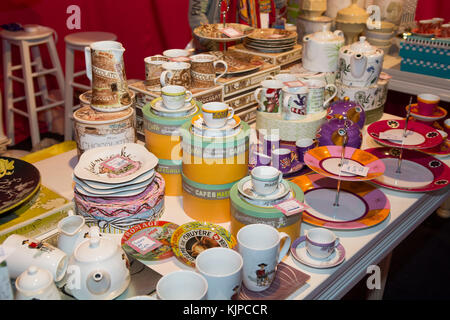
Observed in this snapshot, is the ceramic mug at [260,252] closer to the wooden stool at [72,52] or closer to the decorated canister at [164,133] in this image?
the decorated canister at [164,133]

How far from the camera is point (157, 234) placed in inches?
51.1

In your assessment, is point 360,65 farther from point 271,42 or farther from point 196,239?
point 196,239

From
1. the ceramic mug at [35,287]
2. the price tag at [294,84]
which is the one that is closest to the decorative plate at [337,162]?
the price tag at [294,84]

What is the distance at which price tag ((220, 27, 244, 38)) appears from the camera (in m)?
1.91

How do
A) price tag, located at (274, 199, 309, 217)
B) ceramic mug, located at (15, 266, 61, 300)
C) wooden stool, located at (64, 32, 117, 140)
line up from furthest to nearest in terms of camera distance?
wooden stool, located at (64, 32, 117, 140)
price tag, located at (274, 199, 309, 217)
ceramic mug, located at (15, 266, 61, 300)

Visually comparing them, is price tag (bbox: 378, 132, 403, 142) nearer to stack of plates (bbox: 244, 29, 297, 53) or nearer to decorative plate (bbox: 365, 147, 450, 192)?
decorative plate (bbox: 365, 147, 450, 192)

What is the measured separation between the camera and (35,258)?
1066mm

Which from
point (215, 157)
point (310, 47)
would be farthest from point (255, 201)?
point (310, 47)

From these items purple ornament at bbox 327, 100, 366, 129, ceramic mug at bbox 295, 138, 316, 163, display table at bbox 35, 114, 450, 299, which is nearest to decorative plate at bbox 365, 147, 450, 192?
display table at bbox 35, 114, 450, 299

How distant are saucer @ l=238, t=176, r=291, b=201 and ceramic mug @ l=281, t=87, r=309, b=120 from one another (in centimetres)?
46

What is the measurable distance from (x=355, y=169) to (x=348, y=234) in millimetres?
187

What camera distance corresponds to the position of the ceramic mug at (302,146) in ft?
5.34

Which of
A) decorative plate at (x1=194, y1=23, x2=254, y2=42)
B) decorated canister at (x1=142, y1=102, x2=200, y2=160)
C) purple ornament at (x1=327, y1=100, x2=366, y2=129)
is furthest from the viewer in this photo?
decorative plate at (x1=194, y1=23, x2=254, y2=42)
